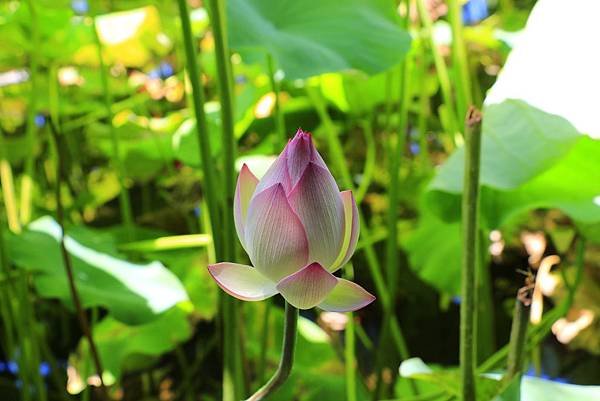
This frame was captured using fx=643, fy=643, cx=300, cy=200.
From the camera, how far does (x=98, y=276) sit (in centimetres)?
61

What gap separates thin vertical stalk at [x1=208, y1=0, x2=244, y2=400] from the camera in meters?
0.42

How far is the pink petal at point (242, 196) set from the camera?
0.26 metres

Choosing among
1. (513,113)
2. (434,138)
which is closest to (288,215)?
(513,113)

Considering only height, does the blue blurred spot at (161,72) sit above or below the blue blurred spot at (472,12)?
below

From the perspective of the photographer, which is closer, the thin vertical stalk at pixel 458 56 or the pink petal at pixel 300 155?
the pink petal at pixel 300 155

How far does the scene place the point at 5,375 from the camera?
100 centimetres

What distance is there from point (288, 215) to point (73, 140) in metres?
1.15

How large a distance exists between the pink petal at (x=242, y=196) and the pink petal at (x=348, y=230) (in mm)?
41

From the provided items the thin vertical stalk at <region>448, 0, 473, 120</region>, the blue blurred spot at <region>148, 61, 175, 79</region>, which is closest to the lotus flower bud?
the thin vertical stalk at <region>448, 0, 473, 120</region>

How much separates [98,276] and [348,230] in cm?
42

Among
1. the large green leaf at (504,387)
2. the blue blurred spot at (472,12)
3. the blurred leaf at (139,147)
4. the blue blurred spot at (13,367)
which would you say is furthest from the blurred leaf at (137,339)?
the blue blurred spot at (472,12)

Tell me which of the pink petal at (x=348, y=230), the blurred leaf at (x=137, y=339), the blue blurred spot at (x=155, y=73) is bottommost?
the blurred leaf at (x=137, y=339)

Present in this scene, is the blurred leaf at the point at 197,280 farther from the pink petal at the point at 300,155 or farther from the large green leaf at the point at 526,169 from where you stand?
the pink petal at the point at 300,155

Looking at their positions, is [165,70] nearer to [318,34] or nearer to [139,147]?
[139,147]
